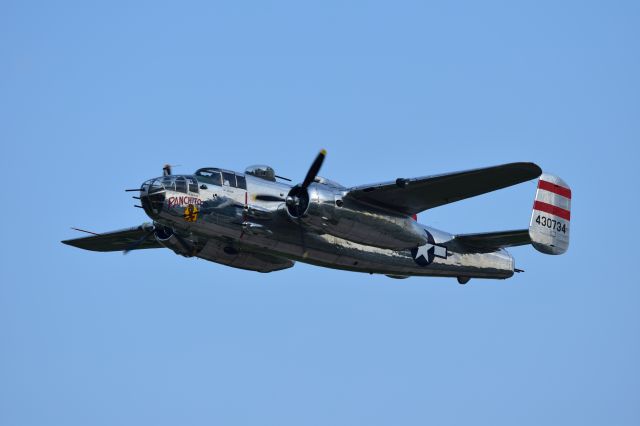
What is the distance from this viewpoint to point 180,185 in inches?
1198

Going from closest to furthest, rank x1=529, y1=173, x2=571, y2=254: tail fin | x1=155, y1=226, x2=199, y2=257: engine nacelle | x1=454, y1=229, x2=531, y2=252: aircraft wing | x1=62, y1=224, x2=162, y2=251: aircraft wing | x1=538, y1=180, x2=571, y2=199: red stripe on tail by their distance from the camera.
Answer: x1=155, y1=226, x2=199, y2=257: engine nacelle, x1=529, y1=173, x2=571, y2=254: tail fin, x1=454, y1=229, x2=531, y2=252: aircraft wing, x1=538, y1=180, x2=571, y2=199: red stripe on tail, x1=62, y1=224, x2=162, y2=251: aircraft wing

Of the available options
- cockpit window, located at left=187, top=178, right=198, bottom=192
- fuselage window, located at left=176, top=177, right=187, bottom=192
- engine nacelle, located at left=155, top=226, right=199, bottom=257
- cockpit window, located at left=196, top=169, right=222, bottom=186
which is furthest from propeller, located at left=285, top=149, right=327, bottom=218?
engine nacelle, located at left=155, top=226, right=199, bottom=257

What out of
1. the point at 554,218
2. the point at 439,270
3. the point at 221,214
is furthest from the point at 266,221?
the point at 554,218

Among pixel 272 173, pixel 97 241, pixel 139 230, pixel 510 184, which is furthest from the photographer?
pixel 97 241

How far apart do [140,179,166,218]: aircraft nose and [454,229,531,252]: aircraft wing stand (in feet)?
31.9

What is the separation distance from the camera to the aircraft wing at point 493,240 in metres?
33.6

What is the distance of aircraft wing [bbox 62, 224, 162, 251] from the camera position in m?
36.3

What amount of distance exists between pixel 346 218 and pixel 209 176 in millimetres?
4105

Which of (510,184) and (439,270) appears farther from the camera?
(439,270)

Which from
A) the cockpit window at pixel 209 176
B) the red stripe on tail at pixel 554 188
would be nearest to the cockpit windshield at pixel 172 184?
the cockpit window at pixel 209 176

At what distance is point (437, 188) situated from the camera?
1201 inches

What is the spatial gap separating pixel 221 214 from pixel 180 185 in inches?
55.0

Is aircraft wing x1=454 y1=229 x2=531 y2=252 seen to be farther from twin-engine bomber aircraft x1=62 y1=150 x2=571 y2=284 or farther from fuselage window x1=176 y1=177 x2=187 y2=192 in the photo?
fuselage window x1=176 y1=177 x2=187 y2=192

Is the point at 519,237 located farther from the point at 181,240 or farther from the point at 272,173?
the point at 181,240
